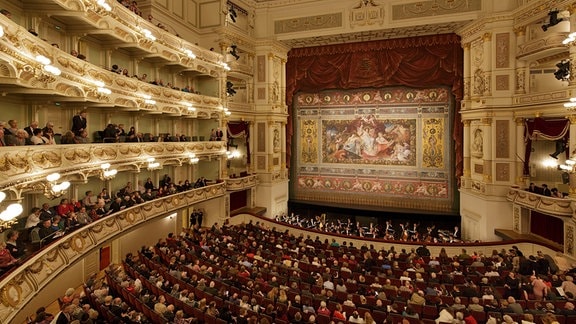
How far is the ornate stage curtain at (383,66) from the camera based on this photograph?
1802 centimetres

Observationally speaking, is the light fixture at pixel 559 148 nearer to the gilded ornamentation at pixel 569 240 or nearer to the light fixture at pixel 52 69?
the gilded ornamentation at pixel 569 240

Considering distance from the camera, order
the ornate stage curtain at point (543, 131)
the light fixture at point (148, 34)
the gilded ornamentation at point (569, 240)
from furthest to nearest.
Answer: the ornate stage curtain at point (543, 131) → the light fixture at point (148, 34) → the gilded ornamentation at point (569, 240)

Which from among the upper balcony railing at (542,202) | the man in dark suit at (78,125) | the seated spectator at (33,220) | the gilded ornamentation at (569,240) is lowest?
the gilded ornamentation at (569,240)

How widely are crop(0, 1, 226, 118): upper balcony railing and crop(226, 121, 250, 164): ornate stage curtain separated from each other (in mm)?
2050

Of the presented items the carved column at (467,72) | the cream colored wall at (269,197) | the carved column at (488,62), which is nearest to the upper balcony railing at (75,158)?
the cream colored wall at (269,197)

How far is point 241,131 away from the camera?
1978 centimetres

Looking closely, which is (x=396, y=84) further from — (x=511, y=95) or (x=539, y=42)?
(x=539, y=42)

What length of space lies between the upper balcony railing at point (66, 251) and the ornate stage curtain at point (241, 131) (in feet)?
19.4

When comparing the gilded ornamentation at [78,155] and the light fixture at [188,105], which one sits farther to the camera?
the light fixture at [188,105]

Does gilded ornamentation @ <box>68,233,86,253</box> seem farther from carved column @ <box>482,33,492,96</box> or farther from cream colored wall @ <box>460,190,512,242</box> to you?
carved column @ <box>482,33,492,96</box>

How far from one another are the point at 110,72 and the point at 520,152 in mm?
16906

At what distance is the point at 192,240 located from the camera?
1335cm

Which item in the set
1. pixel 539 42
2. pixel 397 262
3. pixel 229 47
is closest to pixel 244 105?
pixel 229 47

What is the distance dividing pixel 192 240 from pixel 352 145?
1229 cm
